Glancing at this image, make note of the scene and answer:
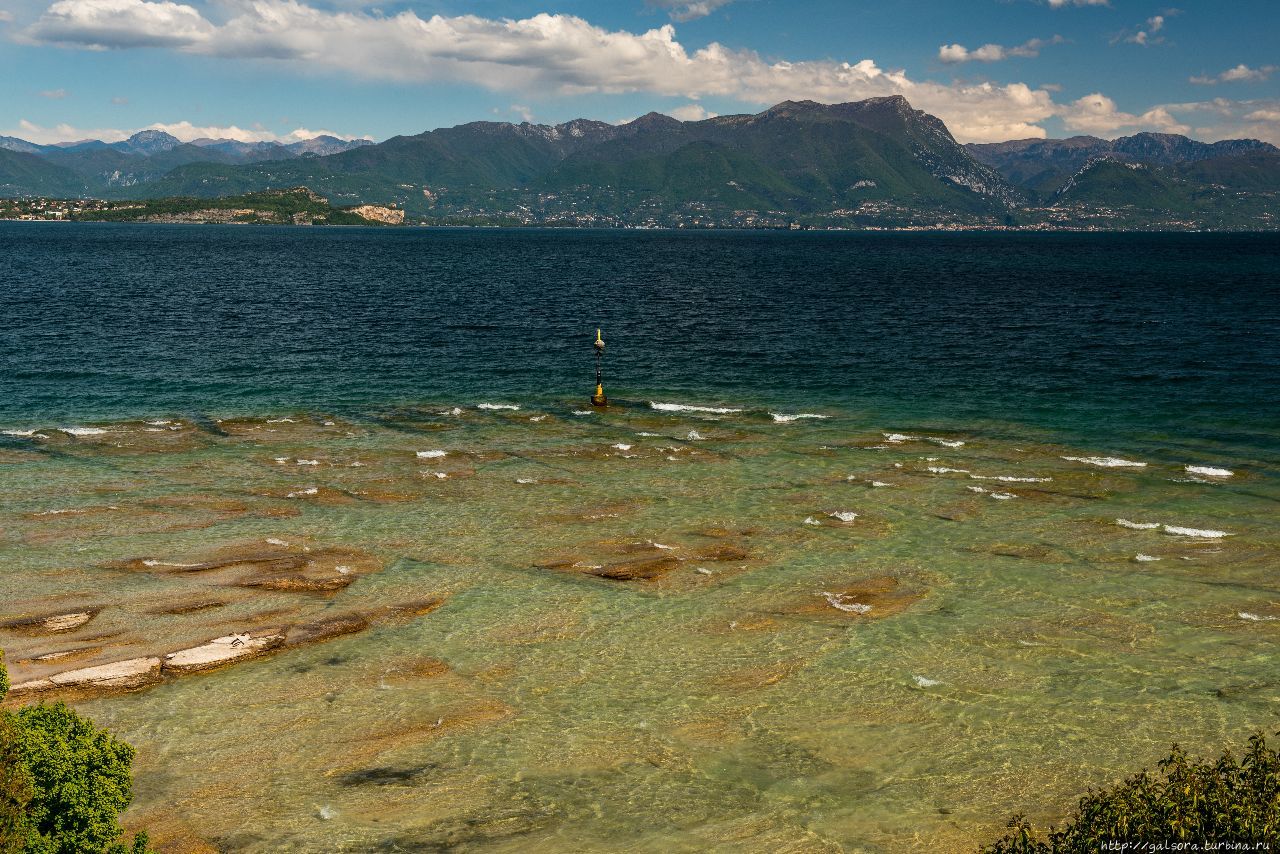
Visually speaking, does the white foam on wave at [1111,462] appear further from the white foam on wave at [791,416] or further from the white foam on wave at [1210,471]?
the white foam on wave at [791,416]

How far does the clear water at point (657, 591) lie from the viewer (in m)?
23.0

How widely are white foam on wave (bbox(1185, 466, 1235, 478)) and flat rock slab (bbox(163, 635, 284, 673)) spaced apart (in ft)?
166

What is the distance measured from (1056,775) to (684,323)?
99.6m

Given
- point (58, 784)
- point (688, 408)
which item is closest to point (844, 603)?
point (58, 784)

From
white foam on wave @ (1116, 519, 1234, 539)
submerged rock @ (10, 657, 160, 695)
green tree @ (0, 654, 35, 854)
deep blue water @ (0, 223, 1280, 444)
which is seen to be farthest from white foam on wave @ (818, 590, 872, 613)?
deep blue water @ (0, 223, 1280, 444)

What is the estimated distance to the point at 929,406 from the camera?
69.3 m

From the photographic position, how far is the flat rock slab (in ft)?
92.7

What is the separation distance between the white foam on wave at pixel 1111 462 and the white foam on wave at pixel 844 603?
89.0 ft

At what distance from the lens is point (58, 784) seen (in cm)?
1695

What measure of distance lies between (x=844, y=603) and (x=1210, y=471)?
3142 cm

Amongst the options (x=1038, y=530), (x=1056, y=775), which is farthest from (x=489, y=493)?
(x=1056, y=775)

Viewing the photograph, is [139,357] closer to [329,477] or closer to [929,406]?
[329,477]

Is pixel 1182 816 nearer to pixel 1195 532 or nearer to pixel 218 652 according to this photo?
pixel 218 652

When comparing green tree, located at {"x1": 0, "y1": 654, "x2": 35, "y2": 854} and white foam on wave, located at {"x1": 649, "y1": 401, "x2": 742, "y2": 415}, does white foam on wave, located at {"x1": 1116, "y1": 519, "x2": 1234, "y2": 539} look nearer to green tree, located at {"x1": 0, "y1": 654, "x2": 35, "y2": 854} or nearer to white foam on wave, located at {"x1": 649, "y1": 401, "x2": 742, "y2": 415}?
white foam on wave, located at {"x1": 649, "y1": 401, "x2": 742, "y2": 415}
